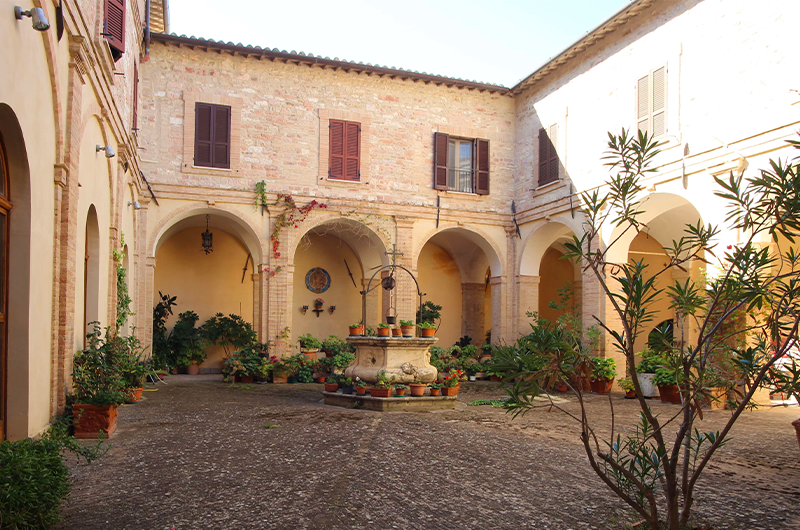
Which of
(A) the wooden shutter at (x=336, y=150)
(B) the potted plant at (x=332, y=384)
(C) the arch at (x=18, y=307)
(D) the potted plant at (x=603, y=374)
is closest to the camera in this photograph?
(C) the arch at (x=18, y=307)

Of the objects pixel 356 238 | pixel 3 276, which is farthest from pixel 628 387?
pixel 3 276

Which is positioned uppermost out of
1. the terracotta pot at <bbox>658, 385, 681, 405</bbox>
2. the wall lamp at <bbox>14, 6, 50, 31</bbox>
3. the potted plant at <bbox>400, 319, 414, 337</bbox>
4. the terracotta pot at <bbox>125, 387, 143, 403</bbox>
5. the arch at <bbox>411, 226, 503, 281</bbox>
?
the wall lamp at <bbox>14, 6, 50, 31</bbox>

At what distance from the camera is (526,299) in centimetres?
1525

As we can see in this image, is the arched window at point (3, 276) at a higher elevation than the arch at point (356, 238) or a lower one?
lower

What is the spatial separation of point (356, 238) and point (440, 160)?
294cm

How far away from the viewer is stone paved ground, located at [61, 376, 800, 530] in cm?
391

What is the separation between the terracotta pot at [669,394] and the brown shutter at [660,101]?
4.41 meters

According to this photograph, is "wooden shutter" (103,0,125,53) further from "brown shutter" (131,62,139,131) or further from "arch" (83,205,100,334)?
"brown shutter" (131,62,139,131)

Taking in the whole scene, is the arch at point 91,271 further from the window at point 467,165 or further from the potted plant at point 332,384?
the window at point 467,165

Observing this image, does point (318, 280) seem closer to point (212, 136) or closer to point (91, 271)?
point (212, 136)

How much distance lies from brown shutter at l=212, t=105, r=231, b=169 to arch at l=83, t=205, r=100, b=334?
5.61 metres

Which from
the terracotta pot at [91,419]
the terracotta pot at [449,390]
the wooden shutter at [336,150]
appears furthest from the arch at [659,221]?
the terracotta pot at [91,419]

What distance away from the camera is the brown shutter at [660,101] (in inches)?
435

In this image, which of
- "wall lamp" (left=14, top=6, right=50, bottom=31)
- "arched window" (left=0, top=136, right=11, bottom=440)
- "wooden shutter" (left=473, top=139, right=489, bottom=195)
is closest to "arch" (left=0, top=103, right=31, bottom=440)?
"arched window" (left=0, top=136, right=11, bottom=440)
